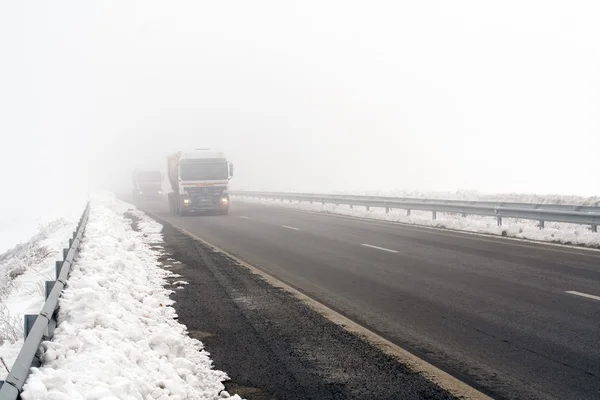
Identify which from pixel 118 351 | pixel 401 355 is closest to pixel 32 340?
pixel 118 351

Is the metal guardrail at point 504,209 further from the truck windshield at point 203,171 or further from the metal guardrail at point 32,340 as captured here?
the metal guardrail at point 32,340

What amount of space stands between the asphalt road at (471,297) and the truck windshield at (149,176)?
3209cm

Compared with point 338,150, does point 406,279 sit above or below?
below

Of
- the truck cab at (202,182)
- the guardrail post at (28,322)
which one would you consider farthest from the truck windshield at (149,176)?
the guardrail post at (28,322)

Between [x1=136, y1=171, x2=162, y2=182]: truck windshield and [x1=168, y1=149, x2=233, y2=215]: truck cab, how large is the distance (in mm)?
19984

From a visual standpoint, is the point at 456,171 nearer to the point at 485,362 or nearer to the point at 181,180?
the point at 181,180

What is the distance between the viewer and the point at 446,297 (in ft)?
22.7

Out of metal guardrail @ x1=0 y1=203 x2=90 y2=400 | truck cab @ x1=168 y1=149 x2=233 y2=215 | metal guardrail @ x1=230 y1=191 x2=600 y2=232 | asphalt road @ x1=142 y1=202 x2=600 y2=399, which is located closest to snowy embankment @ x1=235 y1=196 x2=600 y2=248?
metal guardrail @ x1=230 y1=191 x2=600 y2=232

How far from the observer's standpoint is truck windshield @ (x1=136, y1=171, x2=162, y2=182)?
43.7m

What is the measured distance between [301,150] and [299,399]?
11490cm

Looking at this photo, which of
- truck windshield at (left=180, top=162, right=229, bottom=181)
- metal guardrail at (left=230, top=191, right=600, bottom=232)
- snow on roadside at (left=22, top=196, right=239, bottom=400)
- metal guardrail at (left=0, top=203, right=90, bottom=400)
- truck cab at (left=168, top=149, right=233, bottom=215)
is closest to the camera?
metal guardrail at (left=0, top=203, right=90, bottom=400)

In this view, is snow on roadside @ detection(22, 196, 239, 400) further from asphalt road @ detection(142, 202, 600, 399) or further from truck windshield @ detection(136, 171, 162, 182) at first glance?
truck windshield @ detection(136, 171, 162, 182)

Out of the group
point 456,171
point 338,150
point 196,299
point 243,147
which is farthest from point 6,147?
point 196,299

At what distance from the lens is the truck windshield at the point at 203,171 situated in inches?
953
